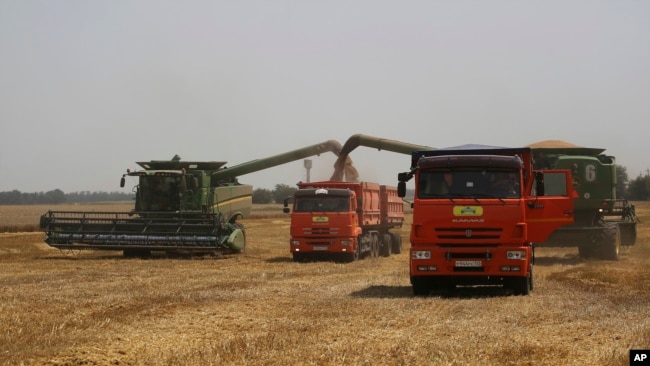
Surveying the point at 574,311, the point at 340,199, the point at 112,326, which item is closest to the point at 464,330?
the point at 574,311

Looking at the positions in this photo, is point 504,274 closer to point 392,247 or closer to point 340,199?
point 340,199

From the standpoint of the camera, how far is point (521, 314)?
14.6 m

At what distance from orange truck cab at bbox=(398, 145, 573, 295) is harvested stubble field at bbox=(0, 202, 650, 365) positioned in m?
0.61

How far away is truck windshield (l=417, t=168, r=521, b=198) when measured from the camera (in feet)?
59.0

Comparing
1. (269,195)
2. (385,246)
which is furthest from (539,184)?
(269,195)

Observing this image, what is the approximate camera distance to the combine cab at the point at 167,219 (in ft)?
106

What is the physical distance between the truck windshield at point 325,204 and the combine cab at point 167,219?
Result: 3232 mm

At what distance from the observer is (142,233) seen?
32312mm

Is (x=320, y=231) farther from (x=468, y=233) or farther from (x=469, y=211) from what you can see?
(x=469, y=211)

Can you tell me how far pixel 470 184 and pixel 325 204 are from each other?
44.4 ft

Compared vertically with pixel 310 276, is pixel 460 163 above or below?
above

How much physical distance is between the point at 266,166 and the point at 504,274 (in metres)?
24.0

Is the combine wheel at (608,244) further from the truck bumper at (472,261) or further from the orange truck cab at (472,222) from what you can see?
the truck bumper at (472,261)

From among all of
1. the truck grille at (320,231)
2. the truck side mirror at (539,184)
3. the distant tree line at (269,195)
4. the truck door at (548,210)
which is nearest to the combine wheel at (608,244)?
the truck grille at (320,231)
